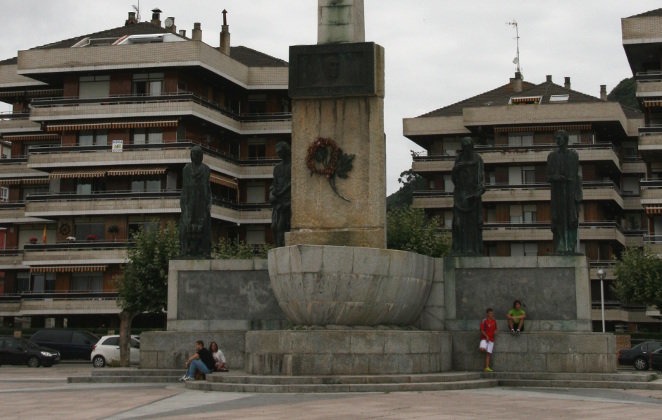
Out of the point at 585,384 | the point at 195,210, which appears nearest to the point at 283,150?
the point at 195,210

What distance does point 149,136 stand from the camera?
219 ft

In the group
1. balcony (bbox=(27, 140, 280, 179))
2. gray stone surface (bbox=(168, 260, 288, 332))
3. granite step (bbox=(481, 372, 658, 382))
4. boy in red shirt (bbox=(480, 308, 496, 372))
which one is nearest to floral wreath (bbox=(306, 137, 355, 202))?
gray stone surface (bbox=(168, 260, 288, 332))

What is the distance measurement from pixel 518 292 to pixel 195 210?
27.6 ft

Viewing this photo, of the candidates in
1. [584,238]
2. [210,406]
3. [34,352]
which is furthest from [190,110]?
[210,406]

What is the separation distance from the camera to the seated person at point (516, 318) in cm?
2428

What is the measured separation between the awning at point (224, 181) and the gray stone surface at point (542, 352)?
44.4 meters

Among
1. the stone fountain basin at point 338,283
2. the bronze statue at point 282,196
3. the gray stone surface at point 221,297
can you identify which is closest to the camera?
the stone fountain basin at point 338,283

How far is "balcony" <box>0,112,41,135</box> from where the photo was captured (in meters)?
72.8

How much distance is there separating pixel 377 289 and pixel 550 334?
446cm

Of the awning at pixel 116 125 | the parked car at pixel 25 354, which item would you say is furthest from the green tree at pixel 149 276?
the awning at pixel 116 125

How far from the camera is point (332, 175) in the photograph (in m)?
24.0

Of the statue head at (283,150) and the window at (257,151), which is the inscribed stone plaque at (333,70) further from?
the window at (257,151)

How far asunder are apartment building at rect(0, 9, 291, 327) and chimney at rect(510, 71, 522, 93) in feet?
63.1

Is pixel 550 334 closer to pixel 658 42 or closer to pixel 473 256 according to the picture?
pixel 473 256
